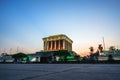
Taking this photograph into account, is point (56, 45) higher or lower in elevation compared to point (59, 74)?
higher

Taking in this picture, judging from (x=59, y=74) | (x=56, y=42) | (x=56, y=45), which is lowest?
(x=59, y=74)

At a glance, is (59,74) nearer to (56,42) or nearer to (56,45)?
(56,45)

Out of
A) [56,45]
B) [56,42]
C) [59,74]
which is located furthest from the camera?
[56,42]

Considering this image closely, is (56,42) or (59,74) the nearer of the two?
(59,74)

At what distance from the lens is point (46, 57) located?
78.8 meters

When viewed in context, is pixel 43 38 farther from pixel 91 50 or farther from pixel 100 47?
pixel 100 47

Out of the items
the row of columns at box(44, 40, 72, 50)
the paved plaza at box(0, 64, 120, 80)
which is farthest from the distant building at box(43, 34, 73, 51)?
the paved plaza at box(0, 64, 120, 80)

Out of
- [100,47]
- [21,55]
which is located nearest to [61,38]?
[100,47]

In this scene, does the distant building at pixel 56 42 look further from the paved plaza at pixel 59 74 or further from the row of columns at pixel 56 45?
the paved plaza at pixel 59 74

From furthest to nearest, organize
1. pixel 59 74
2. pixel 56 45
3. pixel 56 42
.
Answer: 1. pixel 56 42
2. pixel 56 45
3. pixel 59 74

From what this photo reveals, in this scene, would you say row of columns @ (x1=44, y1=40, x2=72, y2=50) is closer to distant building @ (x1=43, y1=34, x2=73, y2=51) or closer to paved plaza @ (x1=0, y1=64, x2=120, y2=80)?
distant building @ (x1=43, y1=34, x2=73, y2=51)

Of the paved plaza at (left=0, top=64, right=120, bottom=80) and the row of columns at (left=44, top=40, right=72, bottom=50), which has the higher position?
the row of columns at (left=44, top=40, right=72, bottom=50)

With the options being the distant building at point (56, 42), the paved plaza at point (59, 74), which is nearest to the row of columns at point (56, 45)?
the distant building at point (56, 42)

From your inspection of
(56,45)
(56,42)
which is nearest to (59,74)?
(56,45)
